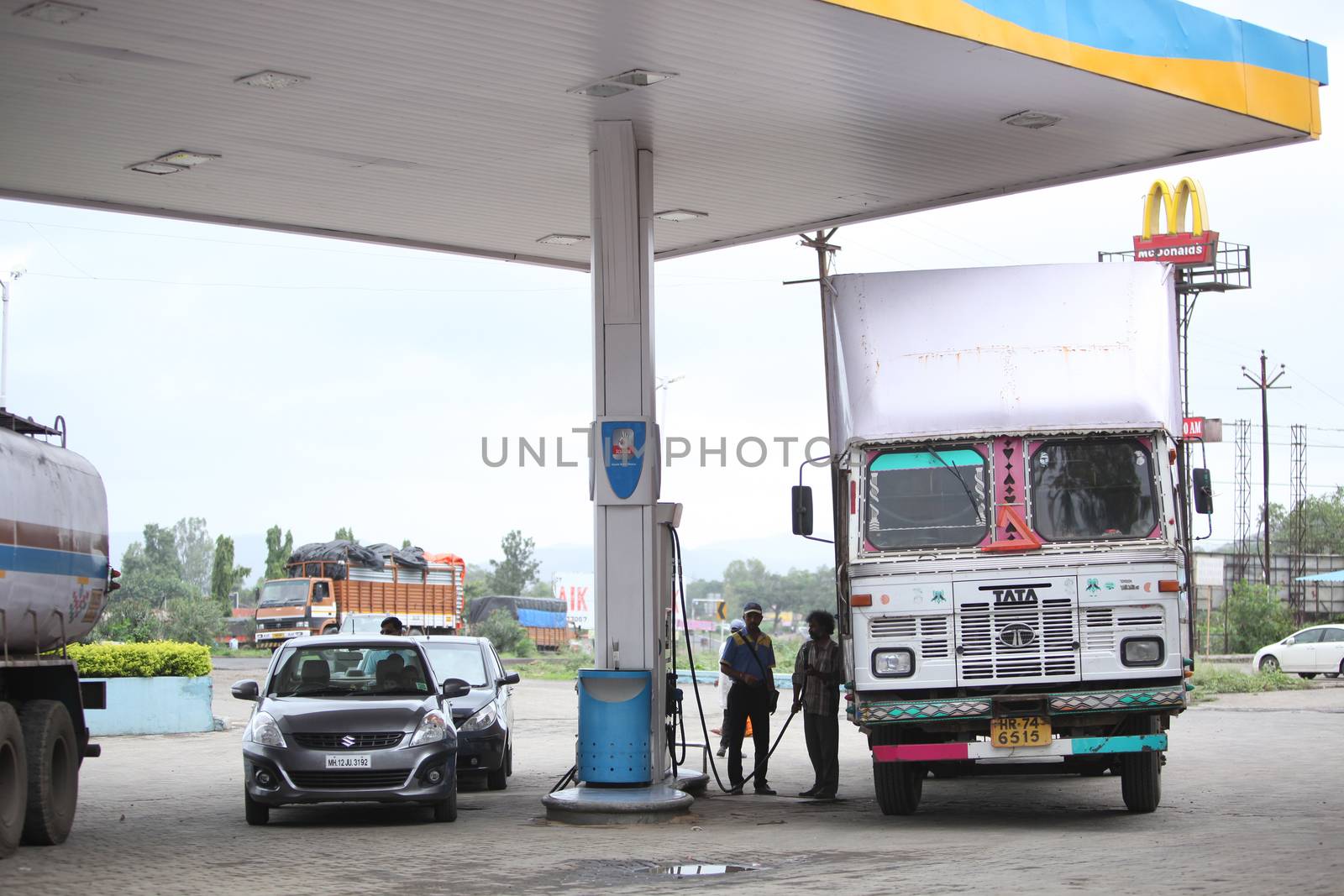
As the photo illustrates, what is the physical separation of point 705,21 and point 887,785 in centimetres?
635

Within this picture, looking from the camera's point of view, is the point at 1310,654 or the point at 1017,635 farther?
the point at 1310,654

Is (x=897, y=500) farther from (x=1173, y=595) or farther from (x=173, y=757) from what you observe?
(x=173, y=757)

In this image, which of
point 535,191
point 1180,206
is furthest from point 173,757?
point 1180,206

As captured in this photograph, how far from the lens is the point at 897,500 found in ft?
40.4

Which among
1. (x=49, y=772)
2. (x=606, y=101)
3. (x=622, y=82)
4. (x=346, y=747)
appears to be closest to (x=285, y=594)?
(x=346, y=747)

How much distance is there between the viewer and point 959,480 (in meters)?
12.3

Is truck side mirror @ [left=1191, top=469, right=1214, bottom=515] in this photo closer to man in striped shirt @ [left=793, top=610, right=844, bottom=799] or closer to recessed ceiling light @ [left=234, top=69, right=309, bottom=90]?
man in striped shirt @ [left=793, top=610, right=844, bottom=799]

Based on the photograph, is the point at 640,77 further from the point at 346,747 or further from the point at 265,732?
the point at 265,732

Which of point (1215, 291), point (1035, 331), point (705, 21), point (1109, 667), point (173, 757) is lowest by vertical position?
point (173, 757)

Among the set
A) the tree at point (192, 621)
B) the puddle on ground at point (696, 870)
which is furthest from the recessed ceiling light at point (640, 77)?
the tree at point (192, 621)

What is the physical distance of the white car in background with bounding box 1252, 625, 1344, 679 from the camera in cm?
3831

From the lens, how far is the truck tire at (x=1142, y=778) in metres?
12.3

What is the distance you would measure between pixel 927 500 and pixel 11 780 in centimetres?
721

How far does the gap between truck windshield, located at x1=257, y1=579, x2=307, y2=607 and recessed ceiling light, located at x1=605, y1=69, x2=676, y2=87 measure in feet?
133
